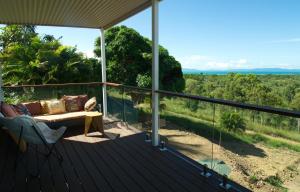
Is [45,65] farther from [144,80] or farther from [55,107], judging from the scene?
[144,80]

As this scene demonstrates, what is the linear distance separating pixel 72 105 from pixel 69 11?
2.05 meters

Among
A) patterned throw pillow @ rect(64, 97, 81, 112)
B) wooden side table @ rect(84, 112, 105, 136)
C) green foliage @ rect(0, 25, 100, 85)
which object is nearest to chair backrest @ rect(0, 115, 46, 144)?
wooden side table @ rect(84, 112, 105, 136)

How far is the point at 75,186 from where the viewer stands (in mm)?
2770

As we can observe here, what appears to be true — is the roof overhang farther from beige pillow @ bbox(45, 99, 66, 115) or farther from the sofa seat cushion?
the sofa seat cushion

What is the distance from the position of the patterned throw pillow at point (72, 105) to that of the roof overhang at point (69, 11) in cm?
184

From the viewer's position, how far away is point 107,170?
3203 millimetres

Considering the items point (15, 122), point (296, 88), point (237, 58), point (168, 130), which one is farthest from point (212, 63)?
point (15, 122)

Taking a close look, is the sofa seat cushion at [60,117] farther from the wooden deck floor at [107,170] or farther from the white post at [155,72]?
the white post at [155,72]

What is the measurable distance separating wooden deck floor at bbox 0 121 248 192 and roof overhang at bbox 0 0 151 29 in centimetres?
249

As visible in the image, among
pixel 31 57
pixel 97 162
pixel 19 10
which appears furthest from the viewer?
pixel 31 57

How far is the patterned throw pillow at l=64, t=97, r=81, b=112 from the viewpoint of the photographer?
217 inches

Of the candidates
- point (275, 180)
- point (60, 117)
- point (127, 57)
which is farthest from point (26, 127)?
point (275, 180)

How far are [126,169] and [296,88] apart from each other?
102ft

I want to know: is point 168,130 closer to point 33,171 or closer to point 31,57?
point 31,57
